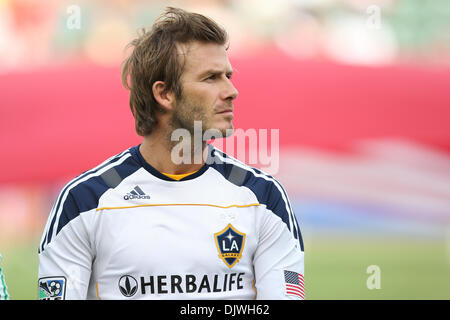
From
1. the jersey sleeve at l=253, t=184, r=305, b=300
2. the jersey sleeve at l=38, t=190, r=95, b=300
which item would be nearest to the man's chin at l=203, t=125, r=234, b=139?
the jersey sleeve at l=253, t=184, r=305, b=300

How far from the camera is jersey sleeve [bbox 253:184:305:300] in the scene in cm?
303

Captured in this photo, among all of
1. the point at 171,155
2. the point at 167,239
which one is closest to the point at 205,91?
the point at 171,155

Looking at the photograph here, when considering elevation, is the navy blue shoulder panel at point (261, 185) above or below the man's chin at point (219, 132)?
below

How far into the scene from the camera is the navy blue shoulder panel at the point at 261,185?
318 centimetres

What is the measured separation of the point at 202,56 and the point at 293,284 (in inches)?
46.3

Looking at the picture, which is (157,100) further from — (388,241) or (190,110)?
(388,241)

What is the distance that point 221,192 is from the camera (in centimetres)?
317

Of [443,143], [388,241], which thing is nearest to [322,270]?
[388,241]

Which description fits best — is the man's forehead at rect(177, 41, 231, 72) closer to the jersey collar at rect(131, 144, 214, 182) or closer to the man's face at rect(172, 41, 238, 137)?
the man's face at rect(172, 41, 238, 137)

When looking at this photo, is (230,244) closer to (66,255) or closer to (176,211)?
(176,211)

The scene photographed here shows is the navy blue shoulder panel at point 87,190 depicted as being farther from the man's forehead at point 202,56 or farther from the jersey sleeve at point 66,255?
the man's forehead at point 202,56

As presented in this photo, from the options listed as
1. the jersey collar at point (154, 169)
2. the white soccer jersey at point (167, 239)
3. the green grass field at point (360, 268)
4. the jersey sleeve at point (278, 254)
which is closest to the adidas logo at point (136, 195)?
the white soccer jersey at point (167, 239)

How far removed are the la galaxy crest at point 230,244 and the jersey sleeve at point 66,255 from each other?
601 mm
